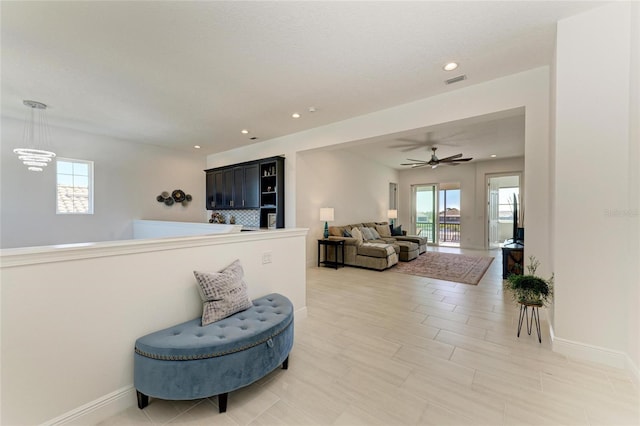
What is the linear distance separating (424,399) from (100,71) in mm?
4509

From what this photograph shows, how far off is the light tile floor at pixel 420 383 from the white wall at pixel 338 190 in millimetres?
3093

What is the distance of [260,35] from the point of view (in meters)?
2.36

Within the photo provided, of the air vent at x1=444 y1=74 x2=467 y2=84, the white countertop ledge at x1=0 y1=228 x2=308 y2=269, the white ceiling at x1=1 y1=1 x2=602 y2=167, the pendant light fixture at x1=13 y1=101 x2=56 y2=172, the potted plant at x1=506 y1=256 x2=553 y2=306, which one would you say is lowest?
the potted plant at x1=506 y1=256 x2=553 y2=306

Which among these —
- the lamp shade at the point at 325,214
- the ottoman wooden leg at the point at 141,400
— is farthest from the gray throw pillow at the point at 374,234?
the ottoman wooden leg at the point at 141,400

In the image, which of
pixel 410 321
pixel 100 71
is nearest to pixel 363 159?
pixel 410 321

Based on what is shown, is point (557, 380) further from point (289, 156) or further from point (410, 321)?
point (289, 156)

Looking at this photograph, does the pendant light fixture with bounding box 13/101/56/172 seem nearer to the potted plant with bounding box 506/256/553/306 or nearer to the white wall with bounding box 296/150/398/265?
the white wall with bounding box 296/150/398/265

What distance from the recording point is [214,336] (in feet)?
5.69

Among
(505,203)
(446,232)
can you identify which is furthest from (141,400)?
(505,203)

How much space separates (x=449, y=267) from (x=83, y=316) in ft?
20.0

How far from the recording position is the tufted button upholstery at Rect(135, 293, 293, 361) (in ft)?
5.27

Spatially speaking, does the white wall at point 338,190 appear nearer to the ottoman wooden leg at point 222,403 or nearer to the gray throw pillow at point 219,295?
the gray throw pillow at point 219,295

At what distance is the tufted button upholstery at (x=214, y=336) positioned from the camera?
1.61 metres

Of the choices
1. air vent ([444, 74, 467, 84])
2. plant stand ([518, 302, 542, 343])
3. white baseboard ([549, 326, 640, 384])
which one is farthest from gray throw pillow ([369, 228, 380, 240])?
white baseboard ([549, 326, 640, 384])
